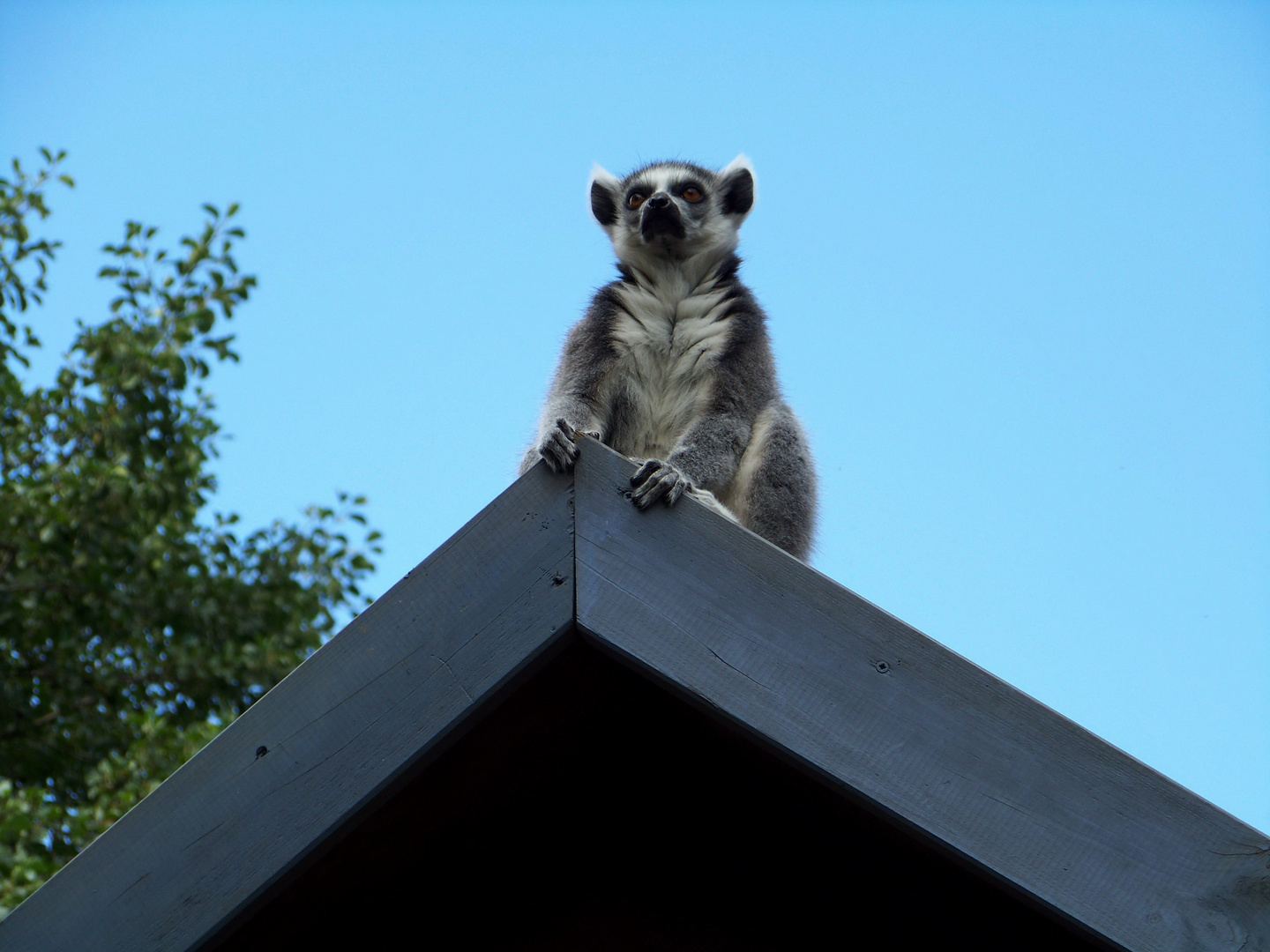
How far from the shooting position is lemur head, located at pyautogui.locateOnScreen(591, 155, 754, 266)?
5.10 m

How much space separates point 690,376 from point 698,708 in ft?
8.72

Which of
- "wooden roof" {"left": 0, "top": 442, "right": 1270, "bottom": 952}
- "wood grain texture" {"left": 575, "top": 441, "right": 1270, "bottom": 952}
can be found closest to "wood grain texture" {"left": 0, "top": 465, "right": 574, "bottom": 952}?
"wooden roof" {"left": 0, "top": 442, "right": 1270, "bottom": 952}

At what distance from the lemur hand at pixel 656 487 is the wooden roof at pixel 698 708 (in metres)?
0.03

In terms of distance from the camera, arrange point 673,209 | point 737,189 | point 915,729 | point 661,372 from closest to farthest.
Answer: point 915,729, point 661,372, point 673,209, point 737,189

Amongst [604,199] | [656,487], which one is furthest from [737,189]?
[656,487]

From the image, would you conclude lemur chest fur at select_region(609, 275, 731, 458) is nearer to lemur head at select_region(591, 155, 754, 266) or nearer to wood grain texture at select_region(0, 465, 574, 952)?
lemur head at select_region(591, 155, 754, 266)

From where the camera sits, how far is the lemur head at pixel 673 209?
510 centimetres

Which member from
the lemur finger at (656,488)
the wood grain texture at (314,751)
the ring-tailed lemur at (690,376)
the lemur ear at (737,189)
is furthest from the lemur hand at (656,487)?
the lemur ear at (737,189)

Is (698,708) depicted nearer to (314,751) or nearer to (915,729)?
(915,729)

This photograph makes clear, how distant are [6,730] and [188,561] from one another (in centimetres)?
173

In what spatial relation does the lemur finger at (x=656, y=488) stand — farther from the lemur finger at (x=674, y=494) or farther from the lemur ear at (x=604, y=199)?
the lemur ear at (x=604, y=199)

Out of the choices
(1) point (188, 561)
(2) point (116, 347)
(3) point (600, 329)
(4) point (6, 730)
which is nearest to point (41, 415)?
(2) point (116, 347)

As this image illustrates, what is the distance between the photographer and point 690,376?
4488 millimetres

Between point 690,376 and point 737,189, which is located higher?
point 737,189
